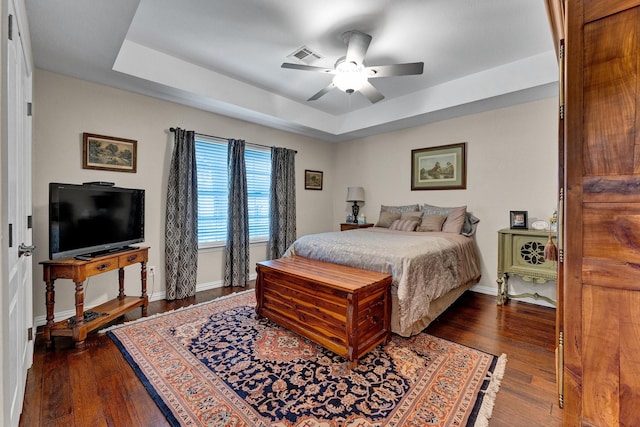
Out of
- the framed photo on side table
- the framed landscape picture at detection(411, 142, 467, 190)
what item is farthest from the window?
the framed photo on side table

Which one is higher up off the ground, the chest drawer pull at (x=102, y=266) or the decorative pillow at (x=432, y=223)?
the decorative pillow at (x=432, y=223)

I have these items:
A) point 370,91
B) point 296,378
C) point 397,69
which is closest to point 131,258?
point 296,378

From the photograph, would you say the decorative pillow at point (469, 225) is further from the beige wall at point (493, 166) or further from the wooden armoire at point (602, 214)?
the wooden armoire at point (602, 214)

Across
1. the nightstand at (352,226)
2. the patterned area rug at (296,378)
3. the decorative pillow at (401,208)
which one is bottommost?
the patterned area rug at (296,378)

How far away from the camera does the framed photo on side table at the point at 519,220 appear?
3379 millimetres

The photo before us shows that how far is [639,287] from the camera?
84cm

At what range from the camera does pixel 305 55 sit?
2943 mm

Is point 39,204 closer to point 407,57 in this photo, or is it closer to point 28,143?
point 28,143

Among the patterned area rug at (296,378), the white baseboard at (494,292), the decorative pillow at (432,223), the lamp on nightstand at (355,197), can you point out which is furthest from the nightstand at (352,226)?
the patterned area rug at (296,378)

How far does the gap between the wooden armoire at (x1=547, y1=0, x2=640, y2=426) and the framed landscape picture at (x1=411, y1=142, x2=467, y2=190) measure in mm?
3307

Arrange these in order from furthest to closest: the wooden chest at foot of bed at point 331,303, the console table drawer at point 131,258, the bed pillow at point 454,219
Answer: the bed pillow at point 454,219 → the console table drawer at point 131,258 → the wooden chest at foot of bed at point 331,303

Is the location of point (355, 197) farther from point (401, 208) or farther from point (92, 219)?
point (92, 219)

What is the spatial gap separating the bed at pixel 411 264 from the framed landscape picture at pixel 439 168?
104 centimetres

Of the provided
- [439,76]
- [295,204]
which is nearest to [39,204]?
[295,204]
